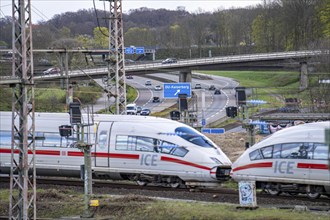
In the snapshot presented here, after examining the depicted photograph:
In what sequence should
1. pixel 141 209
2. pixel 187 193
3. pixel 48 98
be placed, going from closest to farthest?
pixel 141 209
pixel 187 193
pixel 48 98

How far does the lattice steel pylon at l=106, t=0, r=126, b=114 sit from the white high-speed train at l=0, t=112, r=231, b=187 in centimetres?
581

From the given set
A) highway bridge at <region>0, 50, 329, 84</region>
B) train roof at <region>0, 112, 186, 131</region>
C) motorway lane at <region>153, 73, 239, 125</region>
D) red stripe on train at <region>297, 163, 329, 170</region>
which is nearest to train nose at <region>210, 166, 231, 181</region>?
train roof at <region>0, 112, 186, 131</region>

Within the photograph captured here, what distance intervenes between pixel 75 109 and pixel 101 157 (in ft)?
11.2

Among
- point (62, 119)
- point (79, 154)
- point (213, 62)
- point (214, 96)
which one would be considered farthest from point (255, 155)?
point (213, 62)

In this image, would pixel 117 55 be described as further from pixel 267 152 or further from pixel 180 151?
pixel 267 152

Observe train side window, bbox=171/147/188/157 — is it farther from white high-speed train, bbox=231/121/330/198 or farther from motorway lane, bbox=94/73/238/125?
motorway lane, bbox=94/73/238/125

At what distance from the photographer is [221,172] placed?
2580 centimetres

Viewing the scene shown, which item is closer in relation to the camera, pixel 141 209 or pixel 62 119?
pixel 141 209

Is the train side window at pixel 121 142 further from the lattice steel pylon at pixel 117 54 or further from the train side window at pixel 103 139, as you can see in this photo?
the lattice steel pylon at pixel 117 54

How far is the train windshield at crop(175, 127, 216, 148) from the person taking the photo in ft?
86.4

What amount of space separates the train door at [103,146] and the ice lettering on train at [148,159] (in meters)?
1.57

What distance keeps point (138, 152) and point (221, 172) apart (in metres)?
3.46

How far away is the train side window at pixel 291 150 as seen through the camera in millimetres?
23109

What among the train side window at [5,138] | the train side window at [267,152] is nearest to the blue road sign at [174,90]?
the train side window at [5,138]
